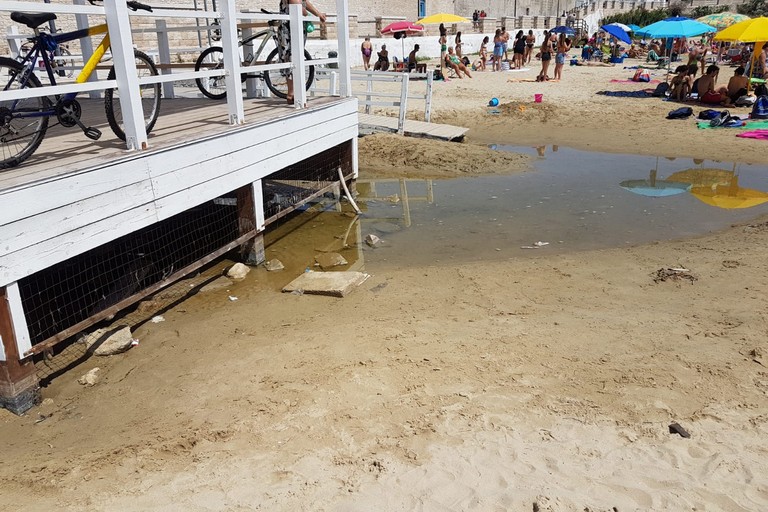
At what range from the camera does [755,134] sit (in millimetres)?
13609

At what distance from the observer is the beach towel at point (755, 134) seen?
13461 millimetres

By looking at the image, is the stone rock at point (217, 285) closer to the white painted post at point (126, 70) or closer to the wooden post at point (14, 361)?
the white painted post at point (126, 70)

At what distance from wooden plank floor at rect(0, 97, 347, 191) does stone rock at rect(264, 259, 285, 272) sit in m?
1.63

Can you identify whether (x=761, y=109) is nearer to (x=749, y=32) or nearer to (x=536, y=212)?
(x=749, y=32)

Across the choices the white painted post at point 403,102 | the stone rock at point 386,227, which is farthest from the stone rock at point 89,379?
the white painted post at point 403,102

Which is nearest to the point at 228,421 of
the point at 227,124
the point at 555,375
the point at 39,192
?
the point at 39,192

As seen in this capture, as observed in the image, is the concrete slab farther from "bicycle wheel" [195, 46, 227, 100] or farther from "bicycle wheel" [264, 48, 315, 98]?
"bicycle wheel" [264, 48, 315, 98]

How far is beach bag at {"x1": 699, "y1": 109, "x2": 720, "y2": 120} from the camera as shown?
15350mm

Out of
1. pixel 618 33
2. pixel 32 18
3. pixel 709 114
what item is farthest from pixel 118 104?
pixel 618 33

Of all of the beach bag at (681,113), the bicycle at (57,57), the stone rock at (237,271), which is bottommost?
the stone rock at (237,271)

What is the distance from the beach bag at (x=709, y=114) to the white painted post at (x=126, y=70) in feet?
48.3

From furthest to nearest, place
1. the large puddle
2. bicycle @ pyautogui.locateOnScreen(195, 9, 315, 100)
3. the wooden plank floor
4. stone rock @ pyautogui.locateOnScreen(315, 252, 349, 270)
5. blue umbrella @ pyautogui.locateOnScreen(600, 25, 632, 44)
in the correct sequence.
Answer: blue umbrella @ pyautogui.locateOnScreen(600, 25, 632, 44)
bicycle @ pyautogui.locateOnScreen(195, 9, 315, 100)
the large puddle
stone rock @ pyautogui.locateOnScreen(315, 252, 349, 270)
the wooden plank floor

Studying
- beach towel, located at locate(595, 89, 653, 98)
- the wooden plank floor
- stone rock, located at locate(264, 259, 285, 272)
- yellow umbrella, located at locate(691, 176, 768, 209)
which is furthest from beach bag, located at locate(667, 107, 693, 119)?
stone rock, located at locate(264, 259, 285, 272)

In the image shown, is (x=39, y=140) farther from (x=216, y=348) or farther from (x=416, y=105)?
(x=416, y=105)
